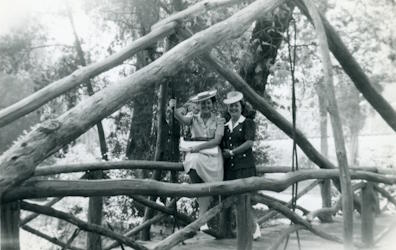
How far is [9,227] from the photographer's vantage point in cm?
311

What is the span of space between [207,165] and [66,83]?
181 centimetres

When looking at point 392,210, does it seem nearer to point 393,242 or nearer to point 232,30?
point 393,242

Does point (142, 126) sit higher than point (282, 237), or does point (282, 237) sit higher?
point (142, 126)

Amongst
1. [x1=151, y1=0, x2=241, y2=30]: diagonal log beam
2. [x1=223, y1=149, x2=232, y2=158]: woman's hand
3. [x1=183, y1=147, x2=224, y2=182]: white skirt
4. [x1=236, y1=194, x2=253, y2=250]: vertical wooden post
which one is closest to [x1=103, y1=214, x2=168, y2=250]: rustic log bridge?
[x1=183, y1=147, x2=224, y2=182]: white skirt

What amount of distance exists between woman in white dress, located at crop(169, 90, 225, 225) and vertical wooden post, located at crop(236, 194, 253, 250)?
1.14 metres

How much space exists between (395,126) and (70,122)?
516 centimetres

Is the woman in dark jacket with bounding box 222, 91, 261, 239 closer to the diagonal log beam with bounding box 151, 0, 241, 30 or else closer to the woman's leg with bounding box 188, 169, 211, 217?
the woman's leg with bounding box 188, 169, 211, 217

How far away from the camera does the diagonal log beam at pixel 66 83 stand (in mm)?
4415

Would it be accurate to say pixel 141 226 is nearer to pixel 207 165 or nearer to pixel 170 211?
pixel 170 211

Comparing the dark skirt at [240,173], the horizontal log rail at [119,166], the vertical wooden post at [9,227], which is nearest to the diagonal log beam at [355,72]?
the horizontal log rail at [119,166]

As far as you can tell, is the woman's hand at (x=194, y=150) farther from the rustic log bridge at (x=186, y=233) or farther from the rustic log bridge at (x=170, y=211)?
the rustic log bridge at (x=186, y=233)

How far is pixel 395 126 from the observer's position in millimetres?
7047

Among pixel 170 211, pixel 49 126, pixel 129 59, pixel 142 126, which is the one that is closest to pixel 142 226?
pixel 170 211

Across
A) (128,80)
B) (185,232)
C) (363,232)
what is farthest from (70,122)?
(363,232)
